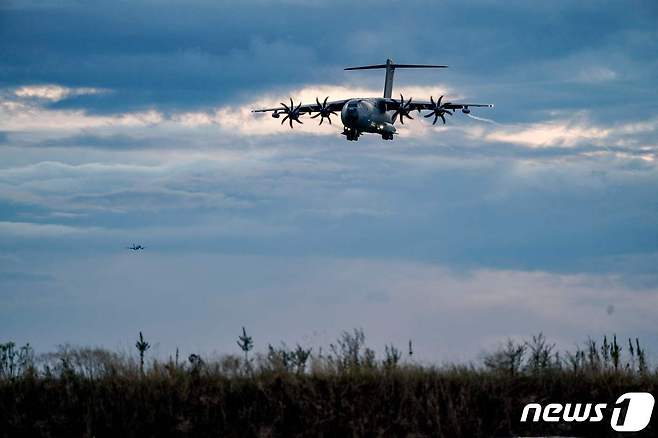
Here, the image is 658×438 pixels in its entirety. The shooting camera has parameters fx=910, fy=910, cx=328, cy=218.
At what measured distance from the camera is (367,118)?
64.0m

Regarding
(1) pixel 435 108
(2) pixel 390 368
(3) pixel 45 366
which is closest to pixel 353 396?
(2) pixel 390 368

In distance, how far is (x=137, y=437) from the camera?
55.0 ft

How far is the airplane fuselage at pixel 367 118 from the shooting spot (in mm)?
62531

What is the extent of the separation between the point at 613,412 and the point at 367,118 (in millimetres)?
48298

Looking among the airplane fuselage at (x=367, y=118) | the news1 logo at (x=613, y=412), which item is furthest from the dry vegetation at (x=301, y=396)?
the airplane fuselage at (x=367, y=118)

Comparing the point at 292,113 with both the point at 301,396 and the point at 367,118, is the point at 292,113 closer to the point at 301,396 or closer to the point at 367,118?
the point at 367,118

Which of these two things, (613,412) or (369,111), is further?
(369,111)

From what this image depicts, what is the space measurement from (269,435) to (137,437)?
2543 millimetres

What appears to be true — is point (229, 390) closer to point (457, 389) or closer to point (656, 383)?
point (457, 389)

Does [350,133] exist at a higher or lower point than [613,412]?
higher

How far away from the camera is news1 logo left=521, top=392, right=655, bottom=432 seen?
16.7 m

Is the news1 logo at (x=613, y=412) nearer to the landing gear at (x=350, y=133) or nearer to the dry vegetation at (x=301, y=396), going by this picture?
the dry vegetation at (x=301, y=396)

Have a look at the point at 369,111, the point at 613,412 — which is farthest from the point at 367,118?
the point at 613,412

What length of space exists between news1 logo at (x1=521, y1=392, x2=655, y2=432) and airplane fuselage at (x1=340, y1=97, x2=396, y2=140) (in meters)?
46.4
